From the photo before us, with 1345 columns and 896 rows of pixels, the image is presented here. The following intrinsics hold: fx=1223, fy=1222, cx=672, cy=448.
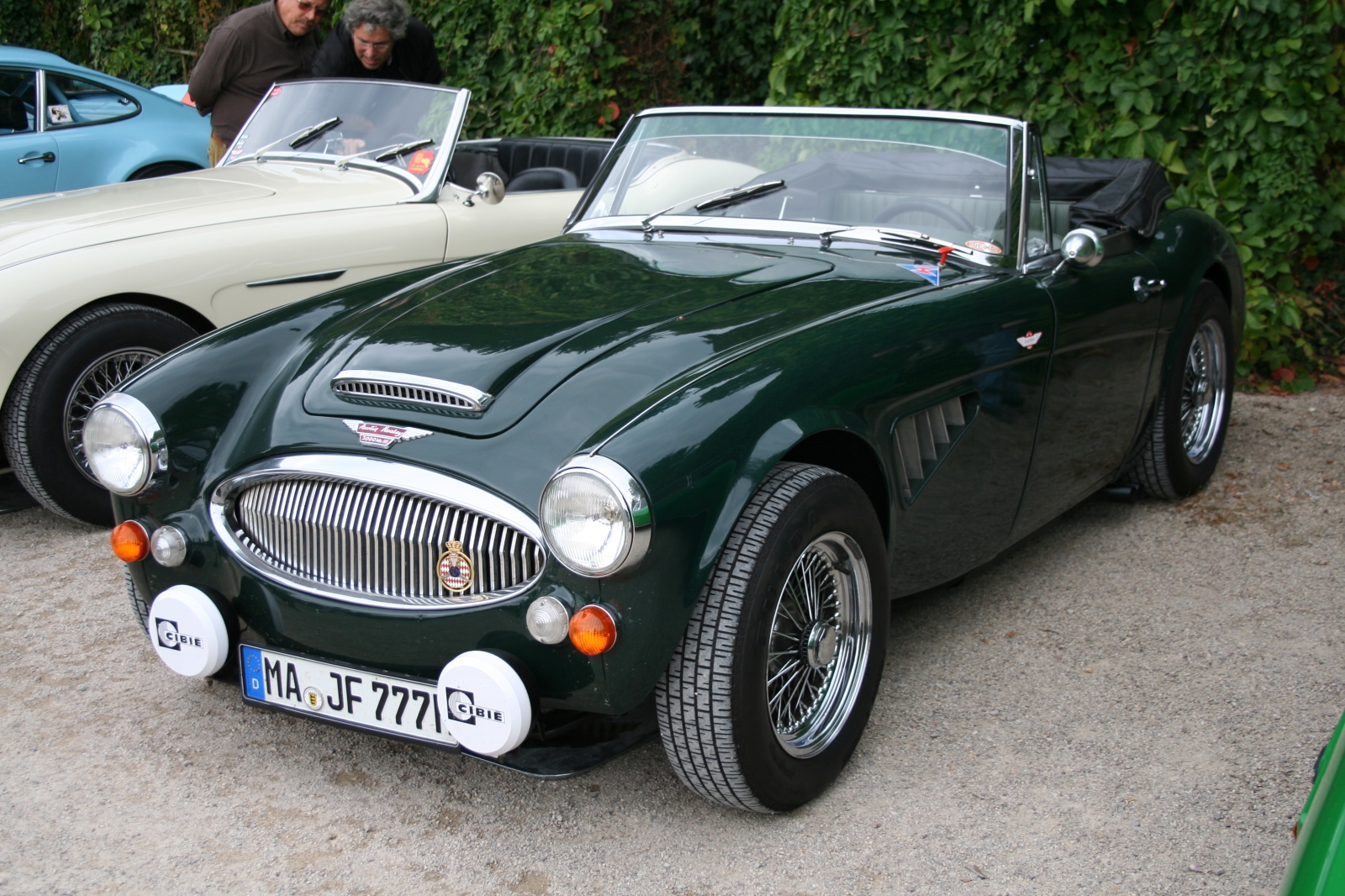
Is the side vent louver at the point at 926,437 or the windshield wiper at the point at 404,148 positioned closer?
the side vent louver at the point at 926,437

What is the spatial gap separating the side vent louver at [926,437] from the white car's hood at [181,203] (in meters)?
2.82

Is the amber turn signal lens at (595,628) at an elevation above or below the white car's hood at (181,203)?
below

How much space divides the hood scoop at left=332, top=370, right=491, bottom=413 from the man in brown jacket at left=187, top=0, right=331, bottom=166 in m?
4.04

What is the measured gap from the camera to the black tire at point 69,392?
4.09m

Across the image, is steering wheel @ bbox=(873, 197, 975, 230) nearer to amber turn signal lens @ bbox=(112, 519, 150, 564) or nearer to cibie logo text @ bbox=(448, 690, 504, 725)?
cibie logo text @ bbox=(448, 690, 504, 725)

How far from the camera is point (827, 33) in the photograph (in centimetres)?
628

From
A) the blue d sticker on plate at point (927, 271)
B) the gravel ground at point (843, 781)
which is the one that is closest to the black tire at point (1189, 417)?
the gravel ground at point (843, 781)

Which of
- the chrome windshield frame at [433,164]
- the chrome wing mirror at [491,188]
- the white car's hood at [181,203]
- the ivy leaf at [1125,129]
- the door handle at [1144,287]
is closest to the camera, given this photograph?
the door handle at [1144,287]

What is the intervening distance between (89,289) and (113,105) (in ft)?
14.2

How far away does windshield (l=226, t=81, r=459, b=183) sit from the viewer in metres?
5.14

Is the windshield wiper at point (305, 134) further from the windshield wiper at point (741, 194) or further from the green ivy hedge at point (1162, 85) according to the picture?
the windshield wiper at point (741, 194)

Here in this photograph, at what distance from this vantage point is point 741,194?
3.55 metres

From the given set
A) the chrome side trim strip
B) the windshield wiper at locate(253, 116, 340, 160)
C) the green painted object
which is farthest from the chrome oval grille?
the windshield wiper at locate(253, 116, 340, 160)

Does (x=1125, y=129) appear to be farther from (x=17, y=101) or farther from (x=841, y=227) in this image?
(x=17, y=101)
